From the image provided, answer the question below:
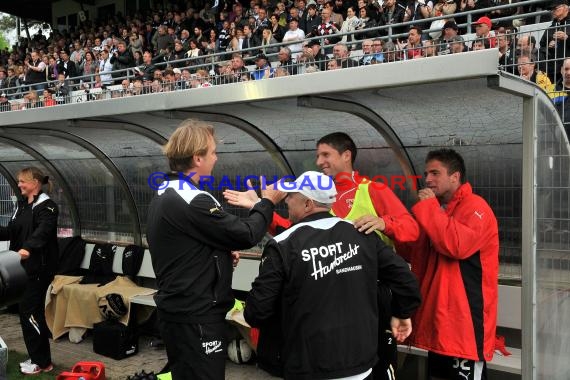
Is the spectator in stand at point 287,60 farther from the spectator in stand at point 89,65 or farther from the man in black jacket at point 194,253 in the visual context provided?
the spectator in stand at point 89,65

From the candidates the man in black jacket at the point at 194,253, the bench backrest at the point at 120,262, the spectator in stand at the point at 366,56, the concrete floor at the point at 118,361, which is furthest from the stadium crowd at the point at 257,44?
the concrete floor at the point at 118,361

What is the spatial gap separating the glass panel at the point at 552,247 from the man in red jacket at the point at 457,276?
0.35m

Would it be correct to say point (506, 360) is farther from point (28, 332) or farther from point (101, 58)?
point (101, 58)

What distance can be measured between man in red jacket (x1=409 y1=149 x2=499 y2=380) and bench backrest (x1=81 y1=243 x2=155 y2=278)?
412cm

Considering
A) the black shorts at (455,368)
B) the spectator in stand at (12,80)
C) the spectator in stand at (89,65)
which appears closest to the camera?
the black shorts at (455,368)

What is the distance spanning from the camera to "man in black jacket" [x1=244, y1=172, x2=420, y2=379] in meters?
2.31

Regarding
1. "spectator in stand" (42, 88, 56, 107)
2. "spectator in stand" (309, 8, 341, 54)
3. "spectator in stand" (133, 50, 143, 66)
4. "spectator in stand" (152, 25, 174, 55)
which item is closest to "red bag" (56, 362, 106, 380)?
"spectator in stand" (42, 88, 56, 107)

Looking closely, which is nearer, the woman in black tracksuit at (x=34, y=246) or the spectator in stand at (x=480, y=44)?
the spectator in stand at (x=480, y=44)

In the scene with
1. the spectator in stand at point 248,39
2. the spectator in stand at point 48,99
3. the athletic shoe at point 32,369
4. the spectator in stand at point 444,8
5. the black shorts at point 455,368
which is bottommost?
the athletic shoe at point 32,369

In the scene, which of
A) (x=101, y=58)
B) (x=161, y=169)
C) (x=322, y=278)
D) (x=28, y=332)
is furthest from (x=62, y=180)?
(x=101, y=58)

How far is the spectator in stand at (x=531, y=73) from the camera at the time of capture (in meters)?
3.69

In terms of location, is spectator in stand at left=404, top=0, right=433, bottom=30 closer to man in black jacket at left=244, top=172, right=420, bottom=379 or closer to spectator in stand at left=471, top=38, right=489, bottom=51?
spectator in stand at left=471, top=38, right=489, bottom=51

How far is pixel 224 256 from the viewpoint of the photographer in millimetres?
2635

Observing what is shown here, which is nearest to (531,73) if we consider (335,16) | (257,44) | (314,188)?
(314,188)
